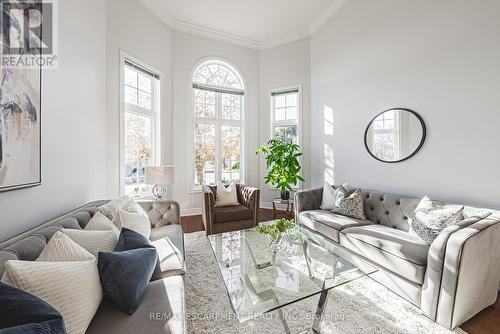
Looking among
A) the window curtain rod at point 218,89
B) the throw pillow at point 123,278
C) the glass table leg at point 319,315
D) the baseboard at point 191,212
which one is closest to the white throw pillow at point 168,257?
the throw pillow at point 123,278

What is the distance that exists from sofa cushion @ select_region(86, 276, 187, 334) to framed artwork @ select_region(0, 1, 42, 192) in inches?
39.8

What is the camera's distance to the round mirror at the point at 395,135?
8.41 feet

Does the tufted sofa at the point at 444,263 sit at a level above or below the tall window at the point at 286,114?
below

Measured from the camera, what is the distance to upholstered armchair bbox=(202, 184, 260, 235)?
10.1 ft

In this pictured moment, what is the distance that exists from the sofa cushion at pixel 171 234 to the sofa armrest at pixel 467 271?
204 cm

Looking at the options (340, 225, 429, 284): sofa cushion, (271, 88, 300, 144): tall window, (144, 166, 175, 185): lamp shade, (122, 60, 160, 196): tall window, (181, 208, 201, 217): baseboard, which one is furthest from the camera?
(271, 88, 300, 144): tall window

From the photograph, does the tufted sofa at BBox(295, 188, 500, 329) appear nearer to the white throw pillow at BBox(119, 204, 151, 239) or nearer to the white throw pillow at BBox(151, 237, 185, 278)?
the white throw pillow at BBox(151, 237, 185, 278)

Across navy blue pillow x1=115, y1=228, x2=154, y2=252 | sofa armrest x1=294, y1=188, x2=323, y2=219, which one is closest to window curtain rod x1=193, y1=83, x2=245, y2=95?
sofa armrest x1=294, y1=188, x2=323, y2=219

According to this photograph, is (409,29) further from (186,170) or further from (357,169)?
(186,170)

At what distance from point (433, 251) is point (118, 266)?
2141 millimetres

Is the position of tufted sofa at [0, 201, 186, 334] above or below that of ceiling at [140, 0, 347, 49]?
below

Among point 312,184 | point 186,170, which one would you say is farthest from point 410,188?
point 186,170

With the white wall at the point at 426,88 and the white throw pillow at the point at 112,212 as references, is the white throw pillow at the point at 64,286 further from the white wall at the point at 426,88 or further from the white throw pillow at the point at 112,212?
the white wall at the point at 426,88

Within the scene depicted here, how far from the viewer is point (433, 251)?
5.10 feet
